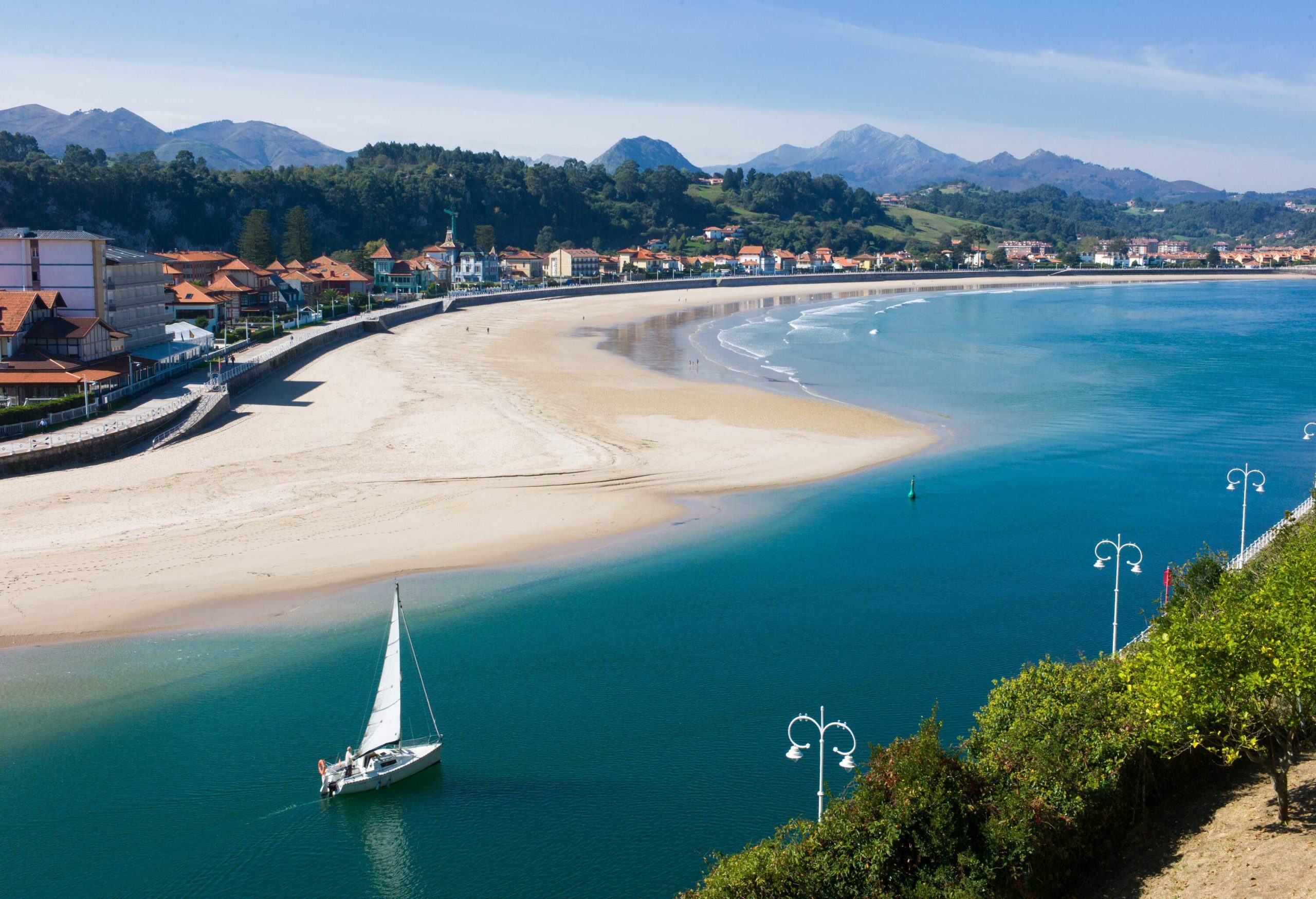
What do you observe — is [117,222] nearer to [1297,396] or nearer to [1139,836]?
[1297,396]

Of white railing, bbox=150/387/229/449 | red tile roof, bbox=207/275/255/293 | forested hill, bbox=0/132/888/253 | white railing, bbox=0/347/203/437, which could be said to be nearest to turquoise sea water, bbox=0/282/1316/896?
white railing, bbox=150/387/229/449

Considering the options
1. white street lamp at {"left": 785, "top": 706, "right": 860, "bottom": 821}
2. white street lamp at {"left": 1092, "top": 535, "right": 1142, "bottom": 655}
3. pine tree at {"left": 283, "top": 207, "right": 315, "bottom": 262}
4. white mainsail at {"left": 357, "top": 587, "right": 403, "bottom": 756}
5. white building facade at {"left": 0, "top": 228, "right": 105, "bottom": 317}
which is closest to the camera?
white street lamp at {"left": 785, "top": 706, "right": 860, "bottom": 821}

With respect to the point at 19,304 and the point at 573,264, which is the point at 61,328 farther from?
the point at 573,264

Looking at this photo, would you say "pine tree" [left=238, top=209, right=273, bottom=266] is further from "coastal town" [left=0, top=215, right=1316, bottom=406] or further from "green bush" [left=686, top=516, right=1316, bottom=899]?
"green bush" [left=686, top=516, right=1316, bottom=899]

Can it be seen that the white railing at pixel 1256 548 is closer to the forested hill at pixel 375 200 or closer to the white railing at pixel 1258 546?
the white railing at pixel 1258 546

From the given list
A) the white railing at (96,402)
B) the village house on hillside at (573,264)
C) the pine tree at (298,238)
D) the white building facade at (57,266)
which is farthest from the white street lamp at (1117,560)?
the village house on hillside at (573,264)

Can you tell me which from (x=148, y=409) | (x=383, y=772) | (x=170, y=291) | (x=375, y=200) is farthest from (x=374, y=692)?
(x=375, y=200)
